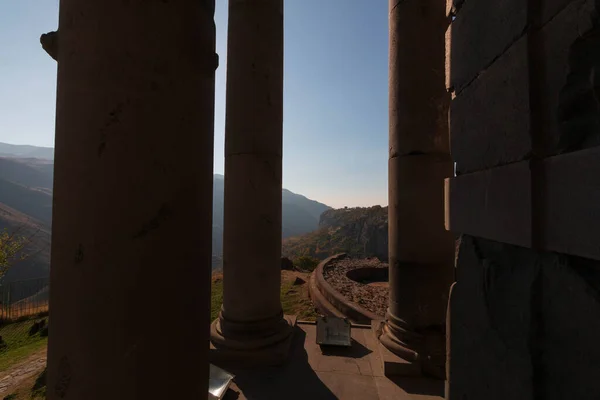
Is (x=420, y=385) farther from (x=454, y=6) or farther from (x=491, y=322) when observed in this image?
(x=454, y=6)

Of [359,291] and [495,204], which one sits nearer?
[495,204]

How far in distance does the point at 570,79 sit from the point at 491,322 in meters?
1.99

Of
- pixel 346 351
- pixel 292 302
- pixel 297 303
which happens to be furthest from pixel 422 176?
pixel 292 302

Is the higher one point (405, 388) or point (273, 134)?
point (273, 134)

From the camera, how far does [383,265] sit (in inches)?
1236

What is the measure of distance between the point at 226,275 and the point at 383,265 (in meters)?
25.1

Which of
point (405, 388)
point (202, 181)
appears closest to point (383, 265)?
point (405, 388)

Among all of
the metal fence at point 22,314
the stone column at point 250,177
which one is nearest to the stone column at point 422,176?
the stone column at point 250,177

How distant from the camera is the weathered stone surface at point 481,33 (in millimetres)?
2408

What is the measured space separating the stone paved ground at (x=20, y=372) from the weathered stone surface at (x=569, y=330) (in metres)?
13.6

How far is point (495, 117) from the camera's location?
264cm

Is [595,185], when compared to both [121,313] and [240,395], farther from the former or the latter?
[240,395]

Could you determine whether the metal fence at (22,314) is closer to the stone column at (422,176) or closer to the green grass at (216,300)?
the green grass at (216,300)

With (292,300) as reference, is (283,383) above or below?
above
